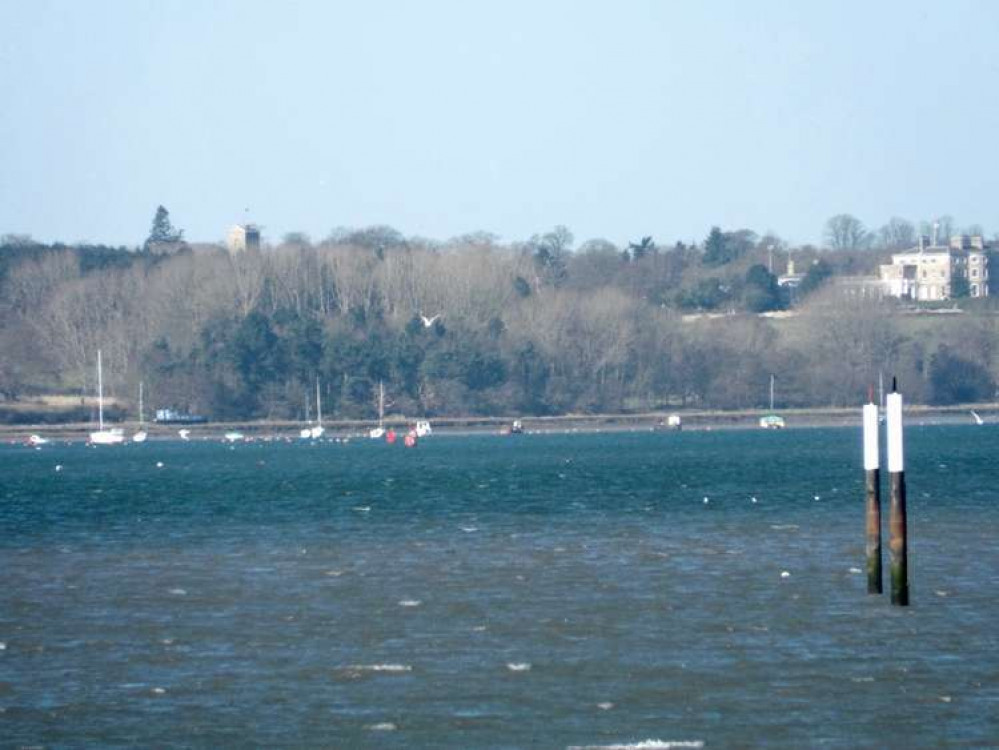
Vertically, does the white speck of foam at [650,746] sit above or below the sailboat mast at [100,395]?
below

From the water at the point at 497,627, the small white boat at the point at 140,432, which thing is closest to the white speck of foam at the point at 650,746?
the water at the point at 497,627

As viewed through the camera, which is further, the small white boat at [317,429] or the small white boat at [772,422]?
the small white boat at [772,422]

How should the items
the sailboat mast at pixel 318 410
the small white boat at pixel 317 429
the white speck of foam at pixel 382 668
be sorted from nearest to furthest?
the white speck of foam at pixel 382 668
the small white boat at pixel 317 429
the sailboat mast at pixel 318 410

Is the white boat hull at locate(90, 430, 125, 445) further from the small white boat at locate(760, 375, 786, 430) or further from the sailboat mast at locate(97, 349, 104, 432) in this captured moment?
the small white boat at locate(760, 375, 786, 430)

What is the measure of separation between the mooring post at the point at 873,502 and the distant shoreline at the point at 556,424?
127578 mm

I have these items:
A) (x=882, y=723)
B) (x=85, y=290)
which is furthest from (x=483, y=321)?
(x=882, y=723)

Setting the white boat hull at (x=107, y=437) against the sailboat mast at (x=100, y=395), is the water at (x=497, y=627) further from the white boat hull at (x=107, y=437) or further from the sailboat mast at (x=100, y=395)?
the sailboat mast at (x=100, y=395)

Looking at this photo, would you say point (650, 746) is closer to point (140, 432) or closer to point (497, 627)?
point (497, 627)

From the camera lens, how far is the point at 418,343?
160000 millimetres

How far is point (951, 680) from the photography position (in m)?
22.7

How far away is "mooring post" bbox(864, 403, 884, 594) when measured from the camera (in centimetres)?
2919

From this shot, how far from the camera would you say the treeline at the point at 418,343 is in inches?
6255

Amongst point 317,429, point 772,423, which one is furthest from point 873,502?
point 772,423

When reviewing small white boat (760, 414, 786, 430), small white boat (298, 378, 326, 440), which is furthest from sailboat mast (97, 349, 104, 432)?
small white boat (760, 414, 786, 430)
